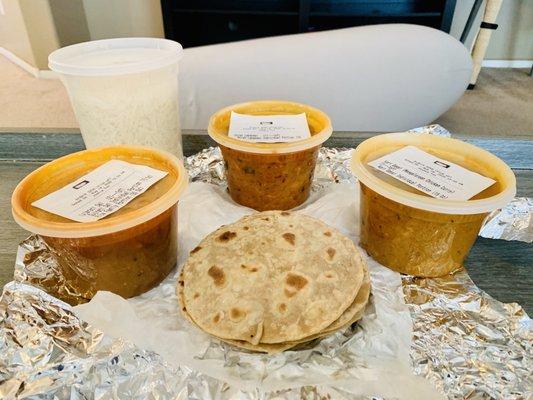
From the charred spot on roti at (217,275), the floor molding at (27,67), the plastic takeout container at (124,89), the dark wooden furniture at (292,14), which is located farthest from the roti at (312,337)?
the floor molding at (27,67)

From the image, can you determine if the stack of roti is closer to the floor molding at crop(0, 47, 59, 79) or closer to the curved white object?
the curved white object

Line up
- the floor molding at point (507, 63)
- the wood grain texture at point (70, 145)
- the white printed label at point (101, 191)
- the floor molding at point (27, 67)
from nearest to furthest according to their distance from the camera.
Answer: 1. the white printed label at point (101, 191)
2. the wood grain texture at point (70, 145)
3. the floor molding at point (27, 67)
4. the floor molding at point (507, 63)

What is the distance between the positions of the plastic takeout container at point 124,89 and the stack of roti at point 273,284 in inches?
14.9

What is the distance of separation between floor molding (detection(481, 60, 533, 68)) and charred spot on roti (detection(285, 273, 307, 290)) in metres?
4.05

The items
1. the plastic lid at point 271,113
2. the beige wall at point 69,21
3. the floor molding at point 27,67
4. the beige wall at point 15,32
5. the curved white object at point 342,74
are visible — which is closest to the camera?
the plastic lid at point 271,113

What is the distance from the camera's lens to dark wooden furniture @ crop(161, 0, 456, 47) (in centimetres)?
330

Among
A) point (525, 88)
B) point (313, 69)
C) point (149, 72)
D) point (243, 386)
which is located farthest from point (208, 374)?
point (525, 88)

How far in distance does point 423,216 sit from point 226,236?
0.38 meters

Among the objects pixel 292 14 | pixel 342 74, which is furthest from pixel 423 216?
pixel 292 14

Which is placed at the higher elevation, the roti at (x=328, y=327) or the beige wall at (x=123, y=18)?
the roti at (x=328, y=327)

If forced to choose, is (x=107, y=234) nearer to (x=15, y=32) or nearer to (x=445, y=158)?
(x=445, y=158)

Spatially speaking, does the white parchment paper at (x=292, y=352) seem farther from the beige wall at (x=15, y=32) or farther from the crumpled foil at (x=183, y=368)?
the beige wall at (x=15, y=32)

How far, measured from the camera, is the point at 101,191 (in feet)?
2.66

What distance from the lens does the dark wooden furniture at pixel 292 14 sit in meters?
3.30
